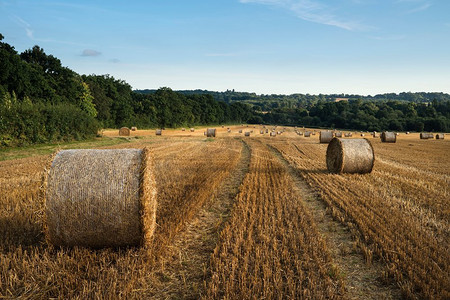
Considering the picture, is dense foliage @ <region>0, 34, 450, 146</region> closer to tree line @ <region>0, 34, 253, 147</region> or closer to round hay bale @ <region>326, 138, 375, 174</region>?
tree line @ <region>0, 34, 253, 147</region>

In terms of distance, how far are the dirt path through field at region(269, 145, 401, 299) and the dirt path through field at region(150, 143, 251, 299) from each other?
2354 millimetres

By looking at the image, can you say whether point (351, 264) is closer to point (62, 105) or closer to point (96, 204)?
point (96, 204)

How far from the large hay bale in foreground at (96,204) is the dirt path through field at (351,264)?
3.71 meters

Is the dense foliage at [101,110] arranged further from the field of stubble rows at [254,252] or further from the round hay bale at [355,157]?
the round hay bale at [355,157]

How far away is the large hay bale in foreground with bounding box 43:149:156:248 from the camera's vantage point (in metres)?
5.32

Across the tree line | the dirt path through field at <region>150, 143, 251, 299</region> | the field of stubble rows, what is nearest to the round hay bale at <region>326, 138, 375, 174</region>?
the field of stubble rows

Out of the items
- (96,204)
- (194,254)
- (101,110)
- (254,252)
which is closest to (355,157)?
(254,252)

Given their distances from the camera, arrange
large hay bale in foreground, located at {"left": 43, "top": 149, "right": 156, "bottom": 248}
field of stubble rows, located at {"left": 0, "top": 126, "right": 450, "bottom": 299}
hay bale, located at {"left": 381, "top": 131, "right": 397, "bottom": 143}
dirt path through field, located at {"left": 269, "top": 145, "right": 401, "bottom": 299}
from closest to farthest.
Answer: field of stubble rows, located at {"left": 0, "top": 126, "right": 450, "bottom": 299}, dirt path through field, located at {"left": 269, "top": 145, "right": 401, "bottom": 299}, large hay bale in foreground, located at {"left": 43, "top": 149, "right": 156, "bottom": 248}, hay bale, located at {"left": 381, "top": 131, "right": 397, "bottom": 143}

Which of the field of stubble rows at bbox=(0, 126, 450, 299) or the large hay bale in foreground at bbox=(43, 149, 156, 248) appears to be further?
the large hay bale in foreground at bbox=(43, 149, 156, 248)

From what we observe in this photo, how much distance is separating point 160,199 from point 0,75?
34.4 m

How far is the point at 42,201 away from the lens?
17.4 feet

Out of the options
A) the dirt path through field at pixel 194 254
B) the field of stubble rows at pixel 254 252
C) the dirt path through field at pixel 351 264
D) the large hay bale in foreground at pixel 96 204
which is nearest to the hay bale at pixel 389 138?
the field of stubble rows at pixel 254 252

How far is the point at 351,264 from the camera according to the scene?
5352 millimetres

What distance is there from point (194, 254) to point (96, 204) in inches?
81.5
